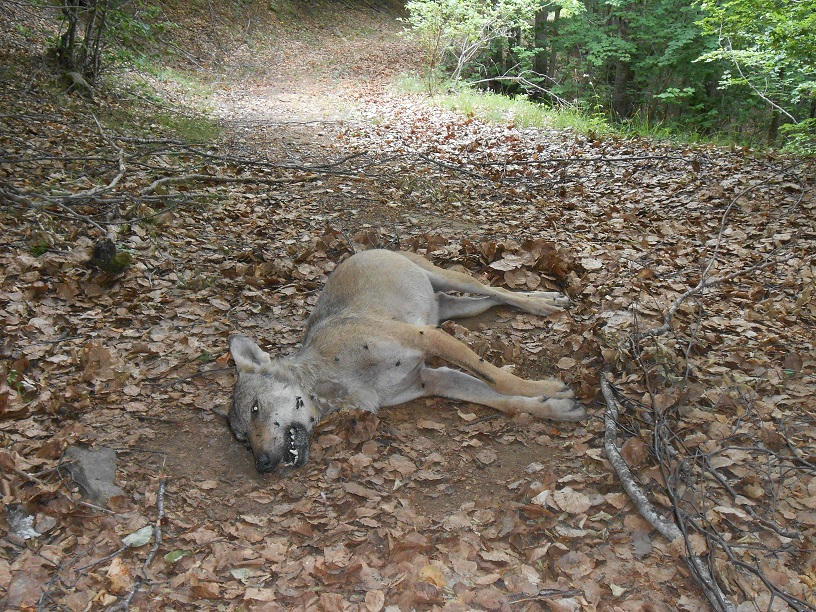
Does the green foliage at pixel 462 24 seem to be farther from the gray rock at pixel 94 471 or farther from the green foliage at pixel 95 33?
the gray rock at pixel 94 471

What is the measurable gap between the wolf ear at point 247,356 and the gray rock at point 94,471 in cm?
119

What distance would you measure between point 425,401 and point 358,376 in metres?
0.71

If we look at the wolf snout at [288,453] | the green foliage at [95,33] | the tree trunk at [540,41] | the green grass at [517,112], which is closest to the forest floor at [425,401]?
the wolf snout at [288,453]

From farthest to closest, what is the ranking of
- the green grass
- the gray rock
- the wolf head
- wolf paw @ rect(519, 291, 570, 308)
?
the green grass, wolf paw @ rect(519, 291, 570, 308), the wolf head, the gray rock

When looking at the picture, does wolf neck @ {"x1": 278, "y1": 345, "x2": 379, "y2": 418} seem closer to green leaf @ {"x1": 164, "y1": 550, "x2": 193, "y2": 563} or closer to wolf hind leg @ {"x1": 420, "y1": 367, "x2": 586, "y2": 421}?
wolf hind leg @ {"x1": 420, "y1": 367, "x2": 586, "y2": 421}

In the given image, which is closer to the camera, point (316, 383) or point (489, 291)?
point (316, 383)

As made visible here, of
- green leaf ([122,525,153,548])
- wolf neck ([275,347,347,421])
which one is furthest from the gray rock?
wolf neck ([275,347,347,421])

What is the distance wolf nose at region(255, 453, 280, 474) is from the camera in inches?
174

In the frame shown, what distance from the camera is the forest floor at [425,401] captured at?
3.51m

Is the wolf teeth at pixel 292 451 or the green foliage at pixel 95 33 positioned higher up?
the green foliage at pixel 95 33

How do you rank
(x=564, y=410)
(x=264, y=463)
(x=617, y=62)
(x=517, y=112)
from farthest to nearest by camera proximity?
(x=617, y=62), (x=517, y=112), (x=564, y=410), (x=264, y=463)

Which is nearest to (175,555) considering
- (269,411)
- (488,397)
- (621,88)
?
(269,411)

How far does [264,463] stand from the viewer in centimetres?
442

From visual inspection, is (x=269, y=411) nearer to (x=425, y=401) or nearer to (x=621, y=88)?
(x=425, y=401)
